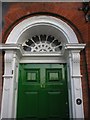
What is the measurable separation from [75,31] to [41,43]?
1.11 m

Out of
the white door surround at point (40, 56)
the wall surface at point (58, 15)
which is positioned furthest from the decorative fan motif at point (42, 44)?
the wall surface at point (58, 15)

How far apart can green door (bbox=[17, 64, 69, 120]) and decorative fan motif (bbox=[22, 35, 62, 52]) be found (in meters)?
0.50

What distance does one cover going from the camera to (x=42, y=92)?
4.68 meters

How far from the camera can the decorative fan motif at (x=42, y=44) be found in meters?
5.09

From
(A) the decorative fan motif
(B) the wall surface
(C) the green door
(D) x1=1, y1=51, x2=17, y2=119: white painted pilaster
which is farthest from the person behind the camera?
(A) the decorative fan motif

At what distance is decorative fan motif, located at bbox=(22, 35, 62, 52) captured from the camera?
16.7 ft

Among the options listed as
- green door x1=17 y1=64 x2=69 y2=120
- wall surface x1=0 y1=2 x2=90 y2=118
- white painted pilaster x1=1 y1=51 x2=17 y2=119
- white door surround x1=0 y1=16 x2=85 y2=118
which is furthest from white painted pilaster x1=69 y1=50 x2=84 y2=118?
white painted pilaster x1=1 y1=51 x2=17 y2=119

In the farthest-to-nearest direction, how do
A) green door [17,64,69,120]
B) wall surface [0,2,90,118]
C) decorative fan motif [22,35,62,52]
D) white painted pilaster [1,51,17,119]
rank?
decorative fan motif [22,35,62,52] < wall surface [0,2,90,118] < green door [17,64,69,120] < white painted pilaster [1,51,17,119]

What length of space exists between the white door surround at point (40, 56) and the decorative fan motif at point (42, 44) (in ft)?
0.51

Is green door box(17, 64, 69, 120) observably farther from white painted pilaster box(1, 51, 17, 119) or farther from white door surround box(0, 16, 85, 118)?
white painted pilaster box(1, 51, 17, 119)

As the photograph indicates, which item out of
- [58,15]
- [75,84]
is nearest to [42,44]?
[58,15]

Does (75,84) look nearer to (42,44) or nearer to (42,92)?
(42,92)

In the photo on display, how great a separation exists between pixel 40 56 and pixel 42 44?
1.37ft

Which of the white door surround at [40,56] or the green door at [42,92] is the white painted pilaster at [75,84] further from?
the green door at [42,92]
